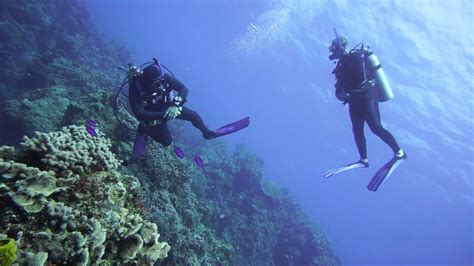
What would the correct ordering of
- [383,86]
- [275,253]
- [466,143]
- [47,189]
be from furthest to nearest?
1. [466,143]
2. [275,253]
3. [383,86]
4. [47,189]

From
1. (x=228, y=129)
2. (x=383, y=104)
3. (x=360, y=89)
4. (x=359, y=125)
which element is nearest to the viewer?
(x=360, y=89)

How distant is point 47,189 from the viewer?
3547mm

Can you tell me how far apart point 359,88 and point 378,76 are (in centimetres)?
74

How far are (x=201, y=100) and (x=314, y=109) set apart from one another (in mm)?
85092

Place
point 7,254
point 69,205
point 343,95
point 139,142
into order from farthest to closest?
point 343,95 < point 139,142 < point 69,205 < point 7,254

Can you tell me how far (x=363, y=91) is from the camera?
780cm

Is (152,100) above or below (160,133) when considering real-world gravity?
above

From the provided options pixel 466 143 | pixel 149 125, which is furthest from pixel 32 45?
pixel 466 143

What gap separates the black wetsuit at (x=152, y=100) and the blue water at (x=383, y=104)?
19.8 metres

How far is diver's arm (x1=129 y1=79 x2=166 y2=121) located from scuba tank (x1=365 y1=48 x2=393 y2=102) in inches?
206

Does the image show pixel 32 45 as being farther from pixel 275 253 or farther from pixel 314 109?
pixel 314 109

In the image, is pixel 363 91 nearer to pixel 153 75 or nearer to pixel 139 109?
pixel 153 75

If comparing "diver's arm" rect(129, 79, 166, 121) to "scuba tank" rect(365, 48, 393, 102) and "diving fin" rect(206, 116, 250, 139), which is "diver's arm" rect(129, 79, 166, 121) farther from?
"scuba tank" rect(365, 48, 393, 102)

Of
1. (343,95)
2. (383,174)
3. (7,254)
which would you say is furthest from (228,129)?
(7,254)
